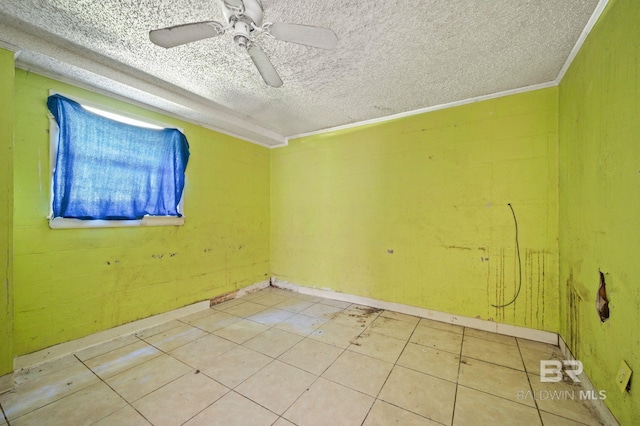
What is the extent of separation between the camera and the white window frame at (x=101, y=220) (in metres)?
2.00

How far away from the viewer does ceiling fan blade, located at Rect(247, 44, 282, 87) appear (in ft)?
4.99

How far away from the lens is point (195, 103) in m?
2.73

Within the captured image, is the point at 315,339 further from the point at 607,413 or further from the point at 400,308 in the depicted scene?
the point at 607,413

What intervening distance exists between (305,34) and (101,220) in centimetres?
253

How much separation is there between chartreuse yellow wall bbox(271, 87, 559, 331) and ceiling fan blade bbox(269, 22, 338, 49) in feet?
6.28

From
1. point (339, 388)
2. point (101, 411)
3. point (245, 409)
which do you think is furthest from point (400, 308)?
point (101, 411)

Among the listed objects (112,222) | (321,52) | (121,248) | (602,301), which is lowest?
(602,301)

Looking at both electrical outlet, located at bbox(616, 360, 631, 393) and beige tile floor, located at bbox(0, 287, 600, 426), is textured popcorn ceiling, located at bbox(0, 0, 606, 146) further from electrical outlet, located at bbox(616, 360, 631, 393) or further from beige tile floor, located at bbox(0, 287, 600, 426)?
beige tile floor, located at bbox(0, 287, 600, 426)

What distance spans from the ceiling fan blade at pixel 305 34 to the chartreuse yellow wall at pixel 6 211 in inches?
77.6

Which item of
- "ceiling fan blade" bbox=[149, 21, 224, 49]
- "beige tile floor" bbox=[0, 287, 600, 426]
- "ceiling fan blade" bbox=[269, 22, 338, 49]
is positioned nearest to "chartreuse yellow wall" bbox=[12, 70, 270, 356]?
"beige tile floor" bbox=[0, 287, 600, 426]

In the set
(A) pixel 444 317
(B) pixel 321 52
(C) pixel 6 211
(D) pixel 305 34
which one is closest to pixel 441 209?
(A) pixel 444 317

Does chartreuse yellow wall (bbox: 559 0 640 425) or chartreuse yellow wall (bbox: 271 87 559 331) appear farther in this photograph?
chartreuse yellow wall (bbox: 271 87 559 331)

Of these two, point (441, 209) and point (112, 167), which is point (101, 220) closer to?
point (112, 167)

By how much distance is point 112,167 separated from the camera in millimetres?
2318
